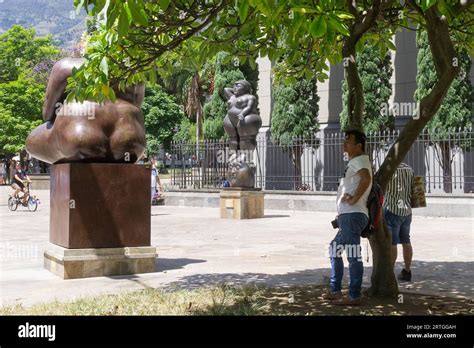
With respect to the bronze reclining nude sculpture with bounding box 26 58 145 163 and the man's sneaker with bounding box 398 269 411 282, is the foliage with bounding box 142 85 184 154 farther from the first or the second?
the man's sneaker with bounding box 398 269 411 282

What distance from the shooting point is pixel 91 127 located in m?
8.39

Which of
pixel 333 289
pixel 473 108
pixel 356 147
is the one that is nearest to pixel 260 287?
pixel 333 289

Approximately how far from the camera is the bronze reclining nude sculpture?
8.38 metres

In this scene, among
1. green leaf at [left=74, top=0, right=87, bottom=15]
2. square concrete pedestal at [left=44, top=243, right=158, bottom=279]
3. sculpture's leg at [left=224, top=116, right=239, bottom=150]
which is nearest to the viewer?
green leaf at [left=74, top=0, right=87, bottom=15]

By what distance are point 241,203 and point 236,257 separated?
26.1 ft

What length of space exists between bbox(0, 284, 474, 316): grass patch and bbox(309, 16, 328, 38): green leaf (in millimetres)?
2925

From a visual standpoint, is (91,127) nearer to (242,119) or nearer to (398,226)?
(398,226)

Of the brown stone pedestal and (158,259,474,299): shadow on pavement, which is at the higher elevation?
the brown stone pedestal

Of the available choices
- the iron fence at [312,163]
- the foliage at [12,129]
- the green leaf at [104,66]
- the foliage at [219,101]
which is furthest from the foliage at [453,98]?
the foliage at [12,129]

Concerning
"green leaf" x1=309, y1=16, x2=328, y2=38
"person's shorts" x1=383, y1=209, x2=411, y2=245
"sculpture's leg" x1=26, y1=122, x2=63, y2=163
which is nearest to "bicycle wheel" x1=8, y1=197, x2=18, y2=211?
"sculpture's leg" x1=26, y1=122, x2=63, y2=163

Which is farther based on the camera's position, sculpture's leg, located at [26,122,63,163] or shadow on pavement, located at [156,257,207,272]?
shadow on pavement, located at [156,257,207,272]

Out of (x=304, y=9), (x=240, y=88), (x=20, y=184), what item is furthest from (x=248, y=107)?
(x=304, y=9)

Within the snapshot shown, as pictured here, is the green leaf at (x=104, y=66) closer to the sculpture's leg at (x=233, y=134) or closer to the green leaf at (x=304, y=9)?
the green leaf at (x=304, y=9)
